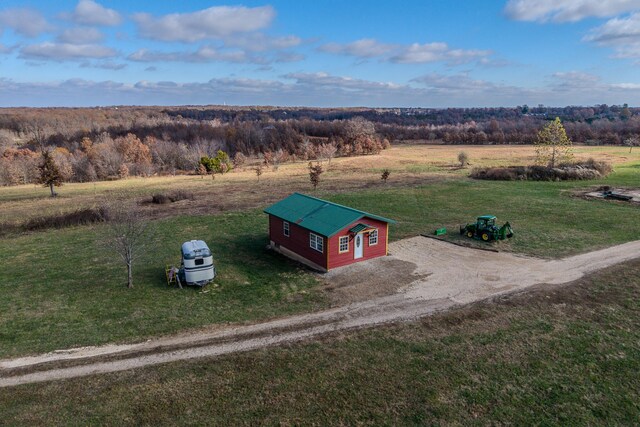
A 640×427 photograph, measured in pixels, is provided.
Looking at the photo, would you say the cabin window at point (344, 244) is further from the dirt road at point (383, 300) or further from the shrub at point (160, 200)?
the shrub at point (160, 200)

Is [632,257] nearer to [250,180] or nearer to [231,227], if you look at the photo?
[231,227]

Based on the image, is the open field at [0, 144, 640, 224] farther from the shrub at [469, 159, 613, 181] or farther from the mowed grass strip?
the mowed grass strip

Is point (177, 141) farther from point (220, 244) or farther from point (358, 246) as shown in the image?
point (358, 246)

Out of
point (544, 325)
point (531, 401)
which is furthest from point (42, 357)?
point (544, 325)

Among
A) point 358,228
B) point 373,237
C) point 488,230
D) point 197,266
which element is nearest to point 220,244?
point 197,266

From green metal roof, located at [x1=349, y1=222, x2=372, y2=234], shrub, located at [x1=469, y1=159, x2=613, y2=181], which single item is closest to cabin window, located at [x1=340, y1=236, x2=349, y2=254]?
green metal roof, located at [x1=349, y1=222, x2=372, y2=234]
